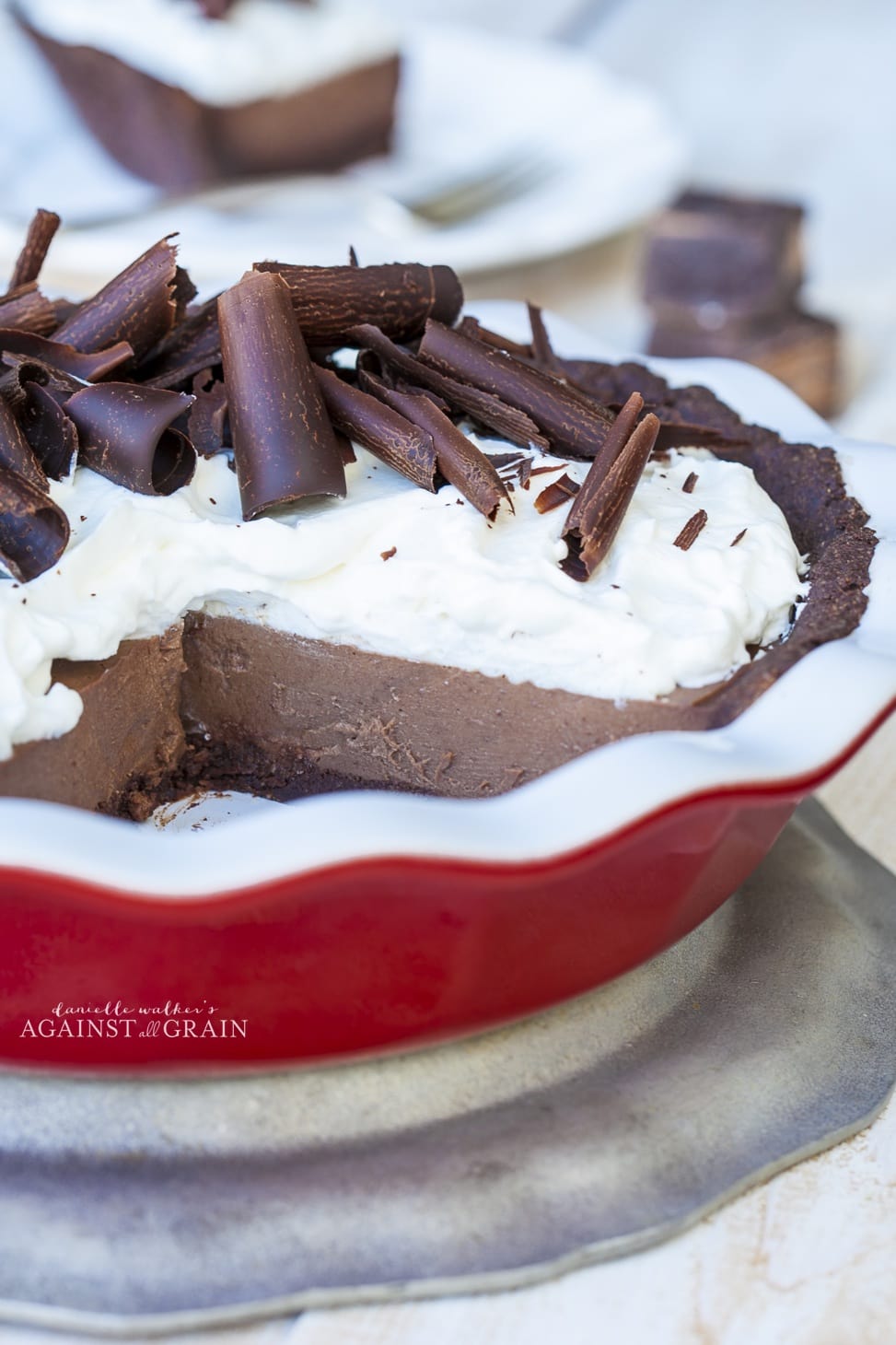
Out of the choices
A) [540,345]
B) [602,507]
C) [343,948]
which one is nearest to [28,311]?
[540,345]

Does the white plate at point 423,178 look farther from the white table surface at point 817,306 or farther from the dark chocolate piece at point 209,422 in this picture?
the dark chocolate piece at point 209,422

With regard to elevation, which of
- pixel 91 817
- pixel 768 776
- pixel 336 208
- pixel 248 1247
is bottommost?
pixel 336 208

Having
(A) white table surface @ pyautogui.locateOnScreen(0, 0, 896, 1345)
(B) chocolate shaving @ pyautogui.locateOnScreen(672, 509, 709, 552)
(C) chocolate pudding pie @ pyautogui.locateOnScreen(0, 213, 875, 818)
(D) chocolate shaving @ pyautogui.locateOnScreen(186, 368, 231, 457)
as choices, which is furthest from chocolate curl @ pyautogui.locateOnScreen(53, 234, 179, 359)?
(A) white table surface @ pyautogui.locateOnScreen(0, 0, 896, 1345)

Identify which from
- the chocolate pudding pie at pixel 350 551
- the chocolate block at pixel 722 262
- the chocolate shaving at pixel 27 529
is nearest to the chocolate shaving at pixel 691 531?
the chocolate pudding pie at pixel 350 551

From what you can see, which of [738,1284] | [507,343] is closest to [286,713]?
[507,343]

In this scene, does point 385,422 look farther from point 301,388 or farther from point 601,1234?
point 601,1234

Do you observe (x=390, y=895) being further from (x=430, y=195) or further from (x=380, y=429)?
(x=430, y=195)

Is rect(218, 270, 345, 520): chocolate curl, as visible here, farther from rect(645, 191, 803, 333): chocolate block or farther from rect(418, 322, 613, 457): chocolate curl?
rect(645, 191, 803, 333): chocolate block
